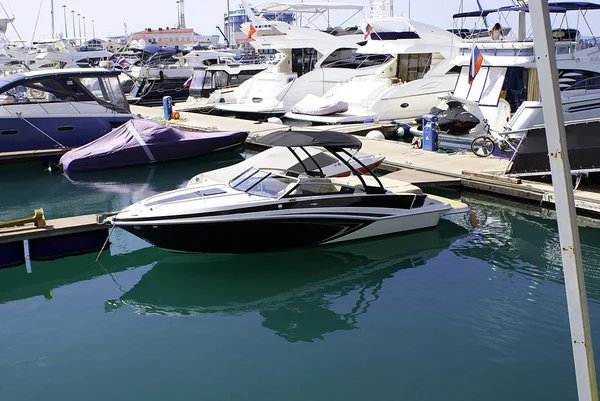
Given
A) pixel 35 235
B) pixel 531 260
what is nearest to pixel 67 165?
pixel 35 235

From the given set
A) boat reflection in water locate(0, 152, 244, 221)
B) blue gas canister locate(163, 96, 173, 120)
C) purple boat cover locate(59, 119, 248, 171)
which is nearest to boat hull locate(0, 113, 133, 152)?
boat reflection in water locate(0, 152, 244, 221)

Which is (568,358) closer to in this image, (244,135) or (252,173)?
(252,173)

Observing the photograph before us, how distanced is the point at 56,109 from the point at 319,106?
9066mm

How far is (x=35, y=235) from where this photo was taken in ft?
33.2

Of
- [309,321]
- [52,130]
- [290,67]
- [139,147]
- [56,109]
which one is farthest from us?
[290,67]

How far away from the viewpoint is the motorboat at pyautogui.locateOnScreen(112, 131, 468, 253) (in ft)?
31.7

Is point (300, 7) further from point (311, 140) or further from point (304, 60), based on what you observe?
point (311, 140)

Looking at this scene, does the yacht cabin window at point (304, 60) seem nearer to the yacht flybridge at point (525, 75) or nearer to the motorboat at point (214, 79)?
the motorboat at point (214, 79)

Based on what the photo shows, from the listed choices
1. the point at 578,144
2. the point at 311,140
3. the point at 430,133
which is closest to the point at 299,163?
the point at 311,140

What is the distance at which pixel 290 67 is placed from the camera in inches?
1105

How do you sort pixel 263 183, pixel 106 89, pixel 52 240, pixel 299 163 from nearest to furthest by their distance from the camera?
1. pixel 263 183
2. pixel 52 240
3. pixel 299 163
4. pixel 106 89

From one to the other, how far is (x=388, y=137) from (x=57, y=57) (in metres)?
26.9

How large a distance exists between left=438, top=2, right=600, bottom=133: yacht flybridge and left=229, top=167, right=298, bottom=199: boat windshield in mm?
8883

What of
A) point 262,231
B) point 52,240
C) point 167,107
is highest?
point 167,107
